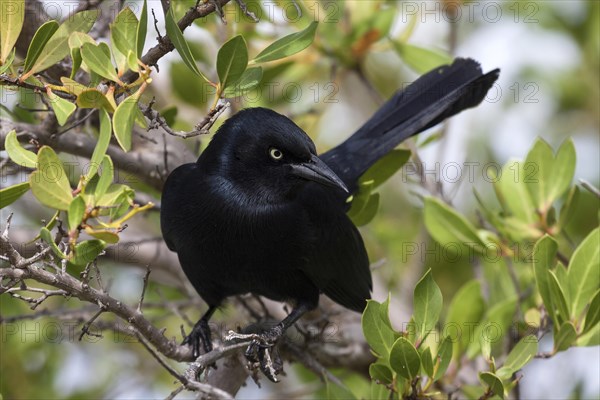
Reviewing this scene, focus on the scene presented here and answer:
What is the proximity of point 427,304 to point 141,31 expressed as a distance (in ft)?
4.37

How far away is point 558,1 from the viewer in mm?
5734

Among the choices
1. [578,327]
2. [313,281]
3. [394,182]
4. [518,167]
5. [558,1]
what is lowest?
[394,182]

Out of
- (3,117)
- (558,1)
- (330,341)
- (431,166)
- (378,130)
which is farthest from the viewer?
(558,1)

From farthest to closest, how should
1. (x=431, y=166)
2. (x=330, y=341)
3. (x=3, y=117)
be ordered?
(x=431, y=166) → (x=330, y=341) → (x=3, y=117)

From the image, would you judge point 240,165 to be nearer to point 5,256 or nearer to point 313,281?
point 313,281

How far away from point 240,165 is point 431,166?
155cm

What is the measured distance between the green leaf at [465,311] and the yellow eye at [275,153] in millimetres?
1139

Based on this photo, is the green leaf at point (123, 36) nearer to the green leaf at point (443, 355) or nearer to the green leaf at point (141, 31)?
the green leaf at point (141, 31)

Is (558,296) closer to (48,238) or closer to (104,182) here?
(104,182)

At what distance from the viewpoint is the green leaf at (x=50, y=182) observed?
248cm

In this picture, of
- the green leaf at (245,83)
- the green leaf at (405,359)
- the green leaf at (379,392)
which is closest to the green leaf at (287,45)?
the green leaf at (245,83)

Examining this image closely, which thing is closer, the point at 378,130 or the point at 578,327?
the point at 578,327

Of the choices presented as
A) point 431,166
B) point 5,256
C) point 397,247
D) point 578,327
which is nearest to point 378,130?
point 431,166

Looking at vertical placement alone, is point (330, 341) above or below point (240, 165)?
below
